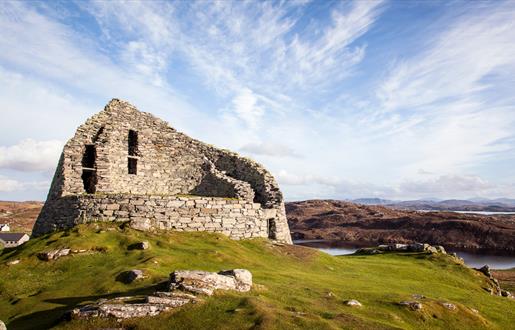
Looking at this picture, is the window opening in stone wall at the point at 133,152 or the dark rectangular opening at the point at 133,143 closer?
the window opening in stone wall at the point at 133,152

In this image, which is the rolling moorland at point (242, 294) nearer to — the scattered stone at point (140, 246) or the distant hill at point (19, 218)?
the scattered stone at point (140, 246)

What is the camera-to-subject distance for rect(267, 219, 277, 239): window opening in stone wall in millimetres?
33247

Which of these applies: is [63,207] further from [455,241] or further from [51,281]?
[455,241]

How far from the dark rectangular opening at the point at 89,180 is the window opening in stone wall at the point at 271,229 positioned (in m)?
15.3

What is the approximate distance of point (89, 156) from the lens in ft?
107

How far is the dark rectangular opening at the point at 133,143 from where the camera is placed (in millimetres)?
35094

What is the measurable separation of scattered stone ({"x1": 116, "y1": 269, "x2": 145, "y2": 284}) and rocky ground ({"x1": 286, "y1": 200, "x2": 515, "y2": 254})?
86.3m

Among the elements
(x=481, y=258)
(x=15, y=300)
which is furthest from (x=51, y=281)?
(x=481, y=258)

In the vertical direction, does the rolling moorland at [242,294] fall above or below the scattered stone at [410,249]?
above

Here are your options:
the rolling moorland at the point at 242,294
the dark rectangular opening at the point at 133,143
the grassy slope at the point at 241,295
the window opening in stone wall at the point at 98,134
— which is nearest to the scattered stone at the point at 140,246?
the rolling moorland at the point at 242,294

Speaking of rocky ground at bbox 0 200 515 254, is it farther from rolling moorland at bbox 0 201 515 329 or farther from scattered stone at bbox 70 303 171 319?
scattered stone at bbox 70 303 171 319

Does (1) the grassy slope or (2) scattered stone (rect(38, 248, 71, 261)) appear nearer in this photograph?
(1) the grassy slope

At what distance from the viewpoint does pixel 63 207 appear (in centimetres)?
2777

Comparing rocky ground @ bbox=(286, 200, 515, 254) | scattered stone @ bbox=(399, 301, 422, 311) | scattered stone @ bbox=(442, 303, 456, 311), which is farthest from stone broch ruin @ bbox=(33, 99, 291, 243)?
rocky ground @ bbox=(286, 200, 515, 254)
